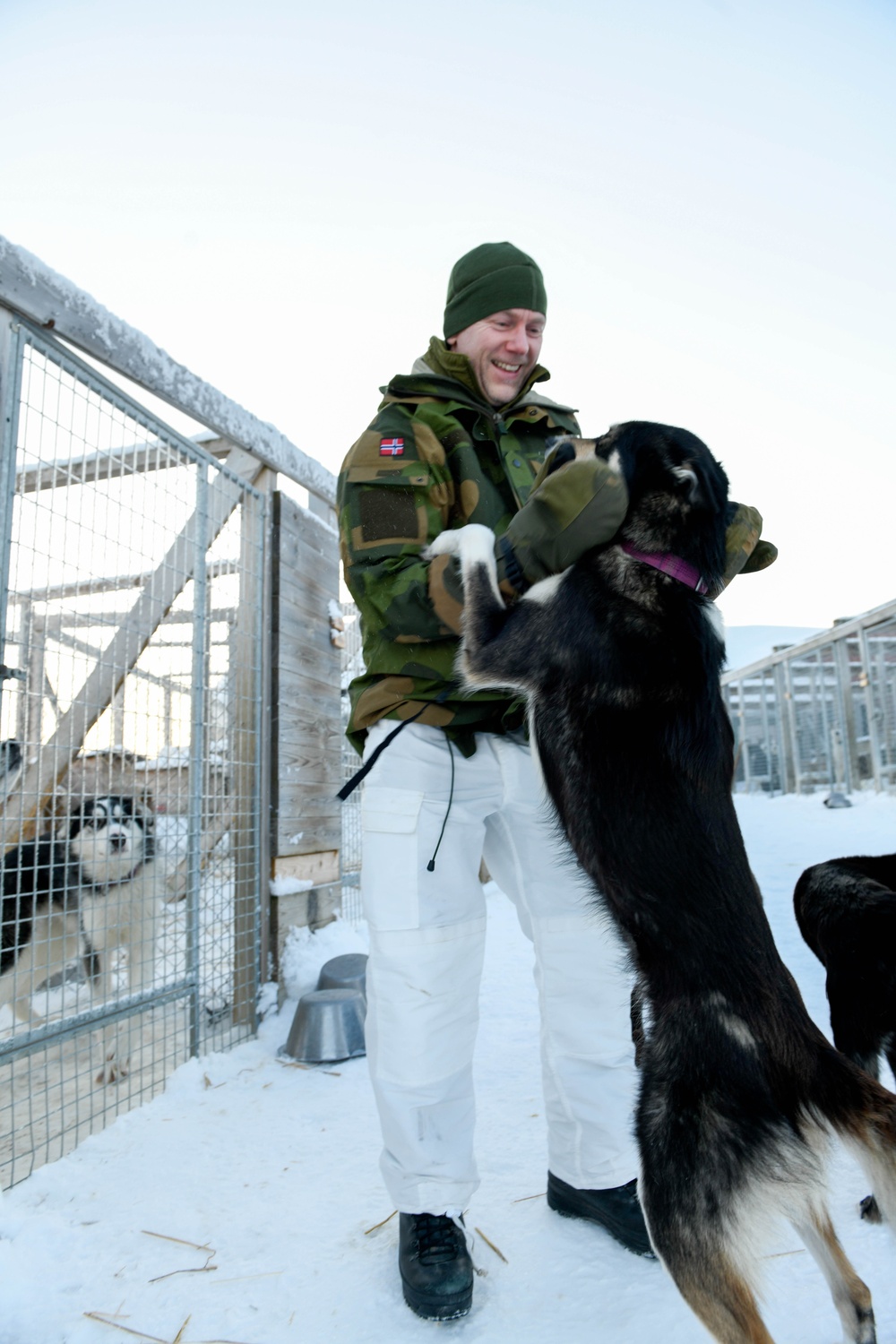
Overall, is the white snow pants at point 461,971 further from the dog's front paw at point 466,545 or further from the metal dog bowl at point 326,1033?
the metal dog bowl at point 326,1033

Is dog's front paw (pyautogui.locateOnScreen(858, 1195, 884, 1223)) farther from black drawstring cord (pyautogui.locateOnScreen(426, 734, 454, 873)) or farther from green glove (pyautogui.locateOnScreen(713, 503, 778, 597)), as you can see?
green glove (pyautogui.locateOnScreen(713, 503, 778, 597))

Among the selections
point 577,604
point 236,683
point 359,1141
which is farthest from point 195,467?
point 359,1141

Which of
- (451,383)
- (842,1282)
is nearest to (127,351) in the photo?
(451,383)

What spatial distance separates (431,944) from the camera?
1824mm

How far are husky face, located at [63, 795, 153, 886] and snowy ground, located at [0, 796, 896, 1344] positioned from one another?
92cm

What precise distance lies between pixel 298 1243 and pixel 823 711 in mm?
12703

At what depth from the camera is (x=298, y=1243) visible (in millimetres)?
1913

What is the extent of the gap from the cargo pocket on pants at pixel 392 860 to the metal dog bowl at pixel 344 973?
5.72 feet

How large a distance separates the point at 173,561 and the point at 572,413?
184 cm

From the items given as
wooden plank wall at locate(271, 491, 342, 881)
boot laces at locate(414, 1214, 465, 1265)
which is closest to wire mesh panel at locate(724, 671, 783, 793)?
wooden plank wall at locate(271, 491, 342, 881)

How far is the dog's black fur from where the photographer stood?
6.49 feet

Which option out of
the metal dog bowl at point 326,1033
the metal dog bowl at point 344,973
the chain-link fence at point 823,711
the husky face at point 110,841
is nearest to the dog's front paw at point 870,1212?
the metal dog bowl at point 326,1033

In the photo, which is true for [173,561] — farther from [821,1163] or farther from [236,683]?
[821,1163]

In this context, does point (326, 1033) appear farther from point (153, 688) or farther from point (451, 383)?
point (451, 383)
